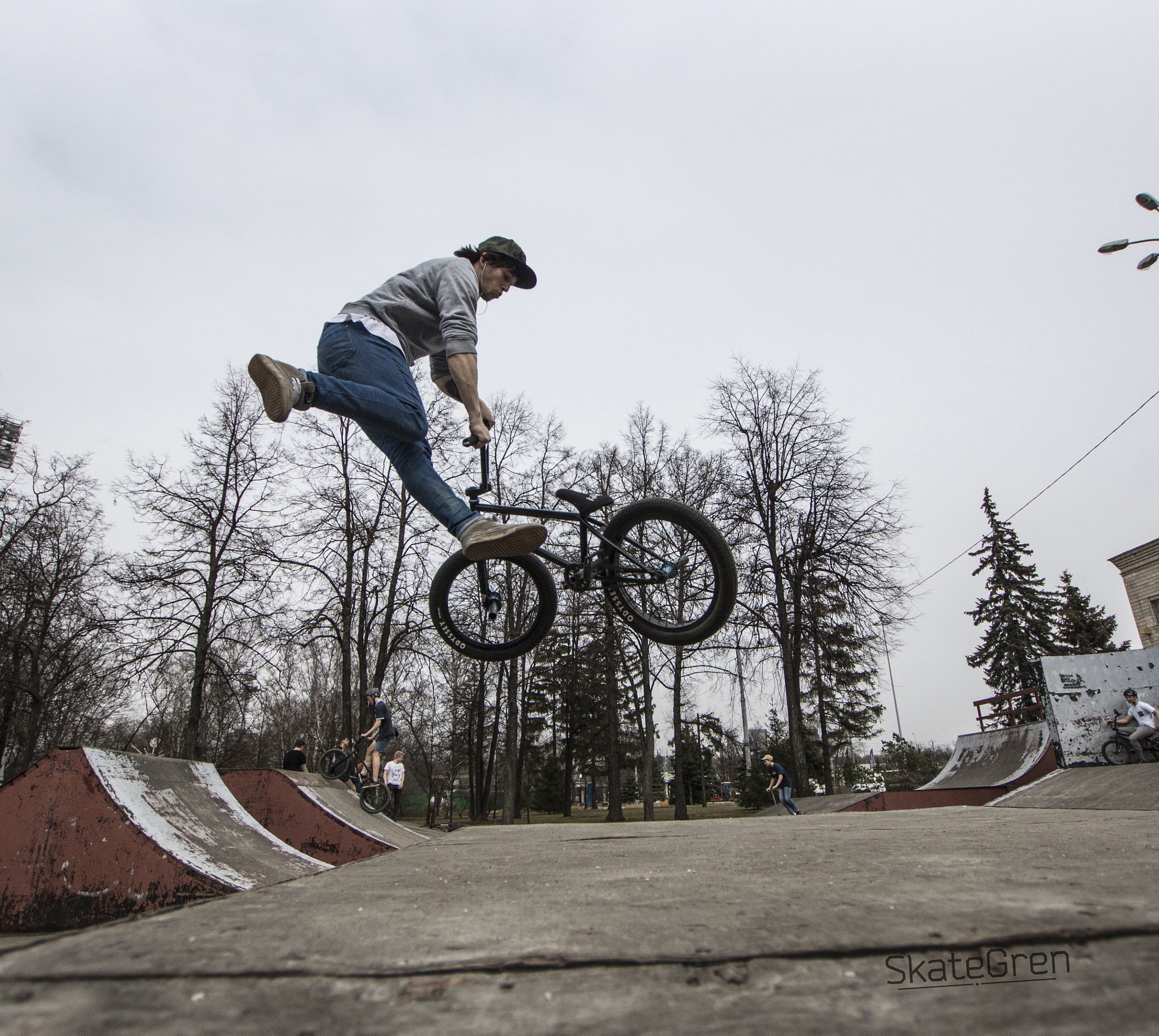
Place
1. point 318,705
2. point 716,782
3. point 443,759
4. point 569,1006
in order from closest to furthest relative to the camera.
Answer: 1. point 569,1006
2. point 318,705
3. point 443,759
4. point 716,782

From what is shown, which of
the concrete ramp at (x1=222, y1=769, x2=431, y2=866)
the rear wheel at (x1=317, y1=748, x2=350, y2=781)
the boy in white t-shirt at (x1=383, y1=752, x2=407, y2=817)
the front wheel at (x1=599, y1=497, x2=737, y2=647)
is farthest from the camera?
the boy in white t-shirt at (x1=383, y1=752, x2=407, y2=817)

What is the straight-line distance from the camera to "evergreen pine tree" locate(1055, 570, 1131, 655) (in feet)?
125

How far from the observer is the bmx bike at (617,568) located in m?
4.05

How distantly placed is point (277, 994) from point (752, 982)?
69cm

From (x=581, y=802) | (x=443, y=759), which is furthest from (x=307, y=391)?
(x=581, y=802)

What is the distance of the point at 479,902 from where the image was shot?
1675 mm

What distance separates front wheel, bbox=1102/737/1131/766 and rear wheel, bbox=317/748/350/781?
1376 cm

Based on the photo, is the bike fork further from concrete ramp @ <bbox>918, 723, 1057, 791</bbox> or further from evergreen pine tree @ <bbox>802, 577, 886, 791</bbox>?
evergreen pine tree @ <bbox>802, 577, 886, 791</bbox>

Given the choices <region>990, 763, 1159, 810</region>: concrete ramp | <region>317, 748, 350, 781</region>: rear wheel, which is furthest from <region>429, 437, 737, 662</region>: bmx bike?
<region>317, 748, 350, 781</region>: rear wheel

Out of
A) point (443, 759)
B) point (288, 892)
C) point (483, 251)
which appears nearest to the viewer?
point (288, 892)

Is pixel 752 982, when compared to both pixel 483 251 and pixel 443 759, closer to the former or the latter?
pixel 483 251

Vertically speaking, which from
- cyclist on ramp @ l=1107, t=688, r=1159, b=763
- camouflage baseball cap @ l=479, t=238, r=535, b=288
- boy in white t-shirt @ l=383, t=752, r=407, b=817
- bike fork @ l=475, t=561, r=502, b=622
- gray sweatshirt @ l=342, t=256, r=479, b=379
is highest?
camouflage baseball cap @ l=479, t=238, r=535, b=288

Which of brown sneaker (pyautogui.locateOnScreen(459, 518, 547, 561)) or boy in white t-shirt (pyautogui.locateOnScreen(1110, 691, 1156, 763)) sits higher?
brown sneaker (pyautogui.locateOnScreen(459, 518, 547, 561))

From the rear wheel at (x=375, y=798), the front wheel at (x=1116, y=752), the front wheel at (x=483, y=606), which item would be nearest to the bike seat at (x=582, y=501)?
the front wheel at (x=483, y=606)
